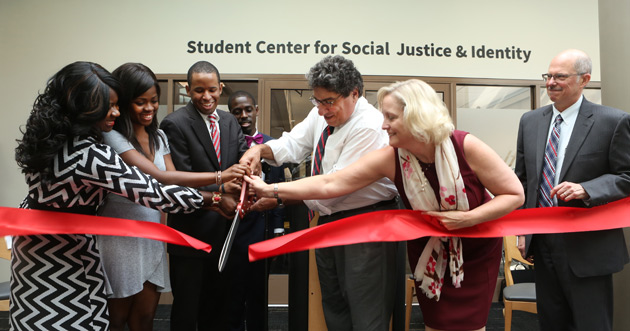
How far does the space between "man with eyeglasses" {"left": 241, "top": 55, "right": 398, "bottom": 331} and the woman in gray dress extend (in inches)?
28.8

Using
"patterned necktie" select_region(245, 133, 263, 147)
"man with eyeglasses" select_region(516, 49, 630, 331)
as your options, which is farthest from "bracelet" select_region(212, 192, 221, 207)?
"man with eyeglasses" select_region(516, 49, 630, 331)

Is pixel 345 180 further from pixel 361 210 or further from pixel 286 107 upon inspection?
pixel 286 107

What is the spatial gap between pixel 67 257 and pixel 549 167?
2500 mm

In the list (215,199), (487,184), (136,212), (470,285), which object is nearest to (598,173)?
(487,184)

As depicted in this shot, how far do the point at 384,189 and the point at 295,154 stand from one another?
655 mm

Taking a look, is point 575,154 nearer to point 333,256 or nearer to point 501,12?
point 333,256

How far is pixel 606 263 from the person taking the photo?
84.2 inches

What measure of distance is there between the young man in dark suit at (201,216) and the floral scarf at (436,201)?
100cm

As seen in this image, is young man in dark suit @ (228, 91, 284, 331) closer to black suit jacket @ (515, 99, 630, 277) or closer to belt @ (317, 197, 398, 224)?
belt @ (317, 197, 398, 224)

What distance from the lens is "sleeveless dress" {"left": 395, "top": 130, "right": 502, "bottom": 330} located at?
74.7 inches

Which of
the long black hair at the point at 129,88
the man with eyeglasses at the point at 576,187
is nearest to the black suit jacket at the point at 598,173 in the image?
the man with eyeglasses at the point at 576,187

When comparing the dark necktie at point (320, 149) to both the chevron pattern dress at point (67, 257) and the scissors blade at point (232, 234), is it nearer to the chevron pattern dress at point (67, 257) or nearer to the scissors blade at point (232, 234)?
the scissors blade at point (232, 234)

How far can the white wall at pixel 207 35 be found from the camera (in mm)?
4844

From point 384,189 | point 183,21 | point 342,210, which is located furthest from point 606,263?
point 183,21
